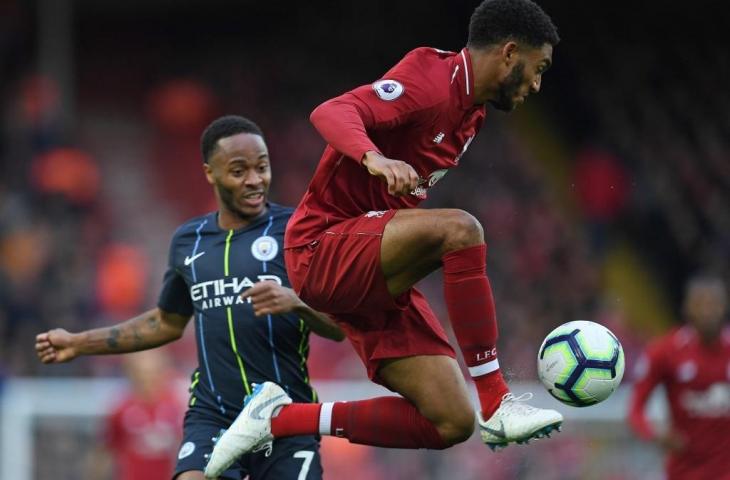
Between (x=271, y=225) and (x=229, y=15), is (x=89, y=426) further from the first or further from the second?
(x=229, y=15)

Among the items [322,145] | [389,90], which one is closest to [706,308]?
[389,90]

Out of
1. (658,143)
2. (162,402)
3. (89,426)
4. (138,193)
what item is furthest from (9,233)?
(658,143)

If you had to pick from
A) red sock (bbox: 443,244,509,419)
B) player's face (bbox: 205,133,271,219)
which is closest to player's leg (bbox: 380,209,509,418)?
red sock (bbox: 443,244,509,419)

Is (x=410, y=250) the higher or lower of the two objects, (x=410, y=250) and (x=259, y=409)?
the higher

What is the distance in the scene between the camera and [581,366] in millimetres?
5109

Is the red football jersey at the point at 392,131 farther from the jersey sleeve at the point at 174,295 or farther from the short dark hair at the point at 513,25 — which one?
the jersey sleeve at the point at 174,295

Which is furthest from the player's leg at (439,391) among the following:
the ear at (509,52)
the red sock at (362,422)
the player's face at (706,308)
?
the player's face at (706,308)

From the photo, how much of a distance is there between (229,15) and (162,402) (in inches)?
367

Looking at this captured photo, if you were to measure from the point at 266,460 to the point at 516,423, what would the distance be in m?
1.33

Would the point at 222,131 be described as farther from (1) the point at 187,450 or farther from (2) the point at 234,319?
(1) the point at 187,450

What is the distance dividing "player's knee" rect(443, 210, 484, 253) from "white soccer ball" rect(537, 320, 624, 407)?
0.65 meters

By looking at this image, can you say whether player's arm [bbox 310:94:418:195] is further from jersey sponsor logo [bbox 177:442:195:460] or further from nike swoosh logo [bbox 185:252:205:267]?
jersey sponsor logo [bbox 177:442:195:460]

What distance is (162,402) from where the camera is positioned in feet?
31.9

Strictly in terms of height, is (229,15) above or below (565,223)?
above
